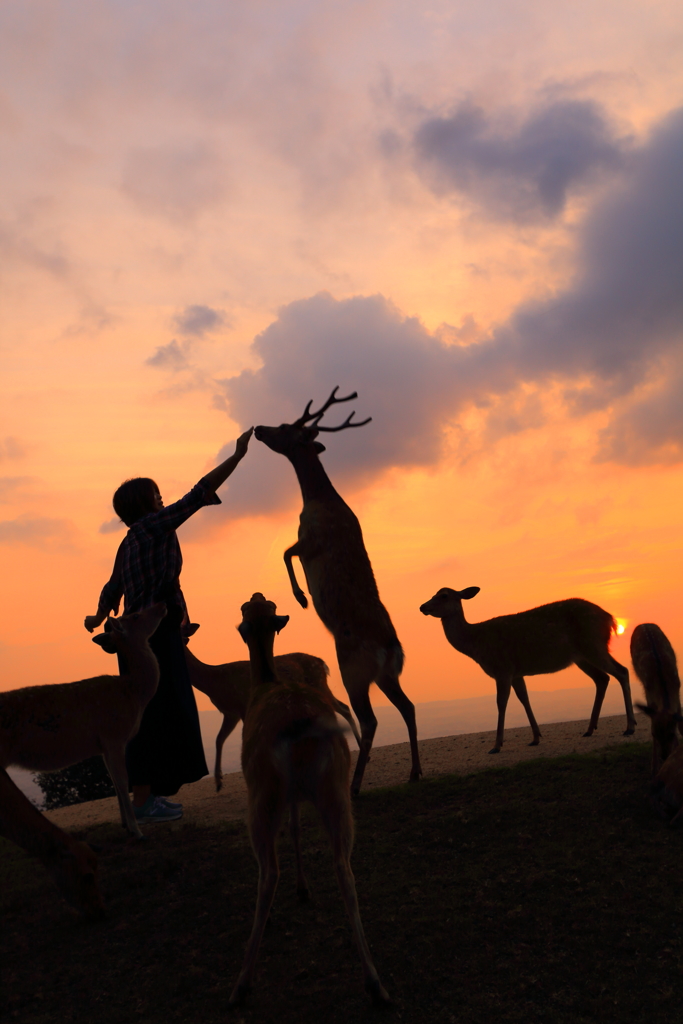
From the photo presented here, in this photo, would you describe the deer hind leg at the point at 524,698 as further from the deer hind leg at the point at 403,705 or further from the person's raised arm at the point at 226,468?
the person's raised arm at the point at 226,468

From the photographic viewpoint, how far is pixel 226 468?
6477 mm

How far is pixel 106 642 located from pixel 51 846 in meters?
1.82

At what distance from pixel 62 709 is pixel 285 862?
203 cm

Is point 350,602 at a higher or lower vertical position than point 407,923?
higher

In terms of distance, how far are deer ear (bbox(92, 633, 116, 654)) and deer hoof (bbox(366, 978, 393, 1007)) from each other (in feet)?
11.2

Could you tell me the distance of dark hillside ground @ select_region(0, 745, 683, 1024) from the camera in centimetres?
389

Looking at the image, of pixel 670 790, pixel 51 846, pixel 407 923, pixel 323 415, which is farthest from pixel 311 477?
pixel 407 923

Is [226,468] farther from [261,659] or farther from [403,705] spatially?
[403,705]

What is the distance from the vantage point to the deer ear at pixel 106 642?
20.1 ft

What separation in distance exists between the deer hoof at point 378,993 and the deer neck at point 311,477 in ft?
17.7

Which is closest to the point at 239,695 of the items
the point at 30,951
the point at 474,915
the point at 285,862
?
the point at 285,862

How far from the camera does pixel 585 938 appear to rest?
4.30 m

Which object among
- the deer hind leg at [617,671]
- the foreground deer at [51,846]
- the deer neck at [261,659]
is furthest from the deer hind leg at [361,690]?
the deer hind leg at [617,671]

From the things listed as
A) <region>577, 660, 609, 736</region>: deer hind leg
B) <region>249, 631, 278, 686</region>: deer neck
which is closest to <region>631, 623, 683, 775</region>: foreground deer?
<region>577, 660, 609, 736</region>: deer hind leg
